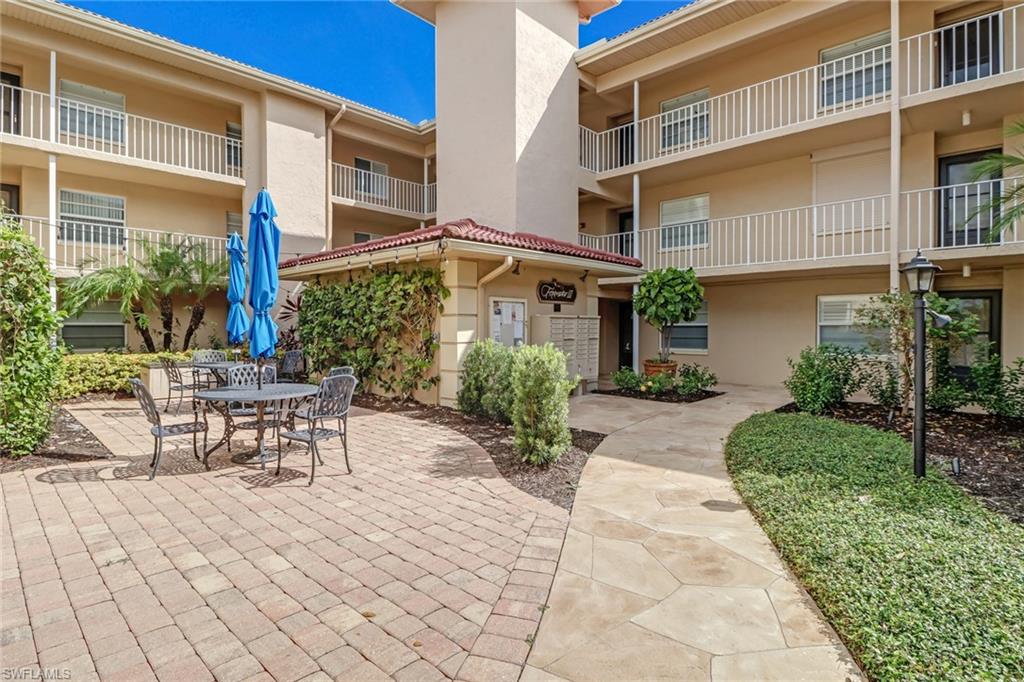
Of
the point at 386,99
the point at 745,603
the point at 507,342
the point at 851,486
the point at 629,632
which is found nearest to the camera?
the point at 629,632

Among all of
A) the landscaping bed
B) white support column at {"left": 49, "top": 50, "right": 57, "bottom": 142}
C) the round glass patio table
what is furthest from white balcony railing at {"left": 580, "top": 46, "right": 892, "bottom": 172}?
white support column at {"left": 49, "top": 50, "right": 57, "bottom": 142}

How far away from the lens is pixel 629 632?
2740mm

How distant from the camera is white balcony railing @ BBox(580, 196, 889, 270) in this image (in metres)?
11.3

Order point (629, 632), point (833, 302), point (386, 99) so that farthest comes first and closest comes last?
point (386, 99), point (833, 302), point (629, 632)

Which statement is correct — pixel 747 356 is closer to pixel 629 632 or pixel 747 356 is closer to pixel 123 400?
pixel 629 632

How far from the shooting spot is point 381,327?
10.5m

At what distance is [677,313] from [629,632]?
30.6 ft

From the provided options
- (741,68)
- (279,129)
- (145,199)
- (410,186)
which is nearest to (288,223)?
(279,129)

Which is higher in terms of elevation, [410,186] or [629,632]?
[410,186]

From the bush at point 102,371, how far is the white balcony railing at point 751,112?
12.7m

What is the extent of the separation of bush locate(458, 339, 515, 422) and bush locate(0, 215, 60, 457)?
548cm

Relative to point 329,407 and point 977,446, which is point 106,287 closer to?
point 329,407

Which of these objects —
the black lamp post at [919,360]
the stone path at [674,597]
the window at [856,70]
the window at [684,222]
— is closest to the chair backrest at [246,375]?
the stone path at [674,597]

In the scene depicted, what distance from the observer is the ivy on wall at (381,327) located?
9.81 meters
